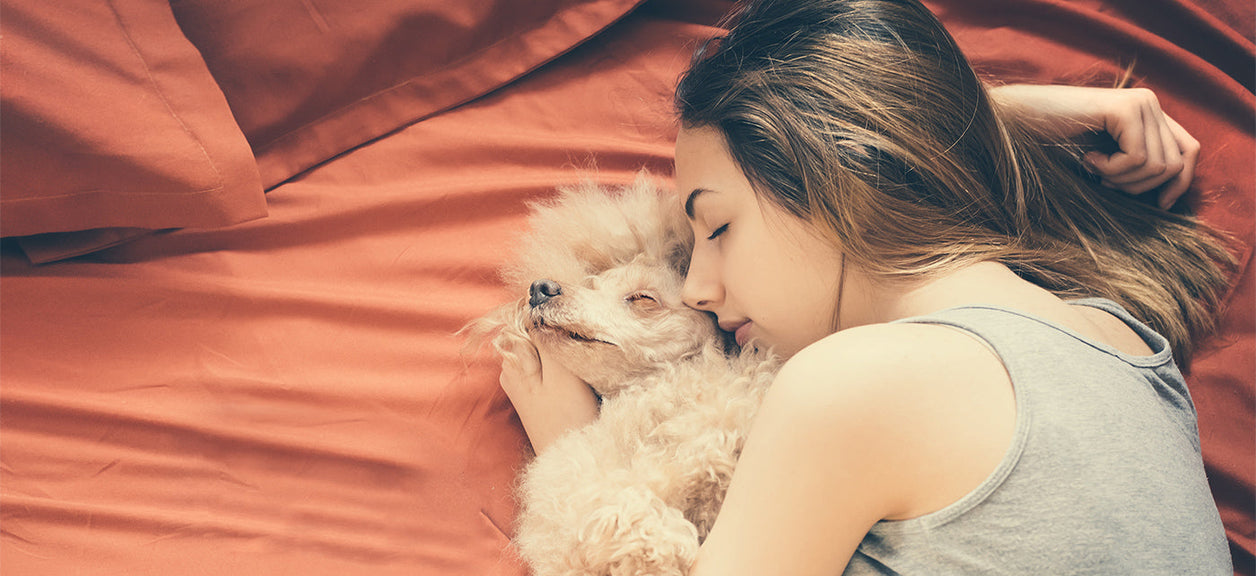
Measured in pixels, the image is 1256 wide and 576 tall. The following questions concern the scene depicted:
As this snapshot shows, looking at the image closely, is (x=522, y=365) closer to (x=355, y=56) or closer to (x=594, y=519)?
(x=594, y=519)

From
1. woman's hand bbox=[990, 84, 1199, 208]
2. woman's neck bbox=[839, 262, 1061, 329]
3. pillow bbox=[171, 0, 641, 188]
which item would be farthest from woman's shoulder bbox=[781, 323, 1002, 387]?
pillow bbox=[171, 0, 641, 188]

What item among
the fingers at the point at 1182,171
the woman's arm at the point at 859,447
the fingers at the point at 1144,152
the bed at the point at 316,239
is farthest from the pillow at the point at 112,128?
the fingers at the point at 1182,171

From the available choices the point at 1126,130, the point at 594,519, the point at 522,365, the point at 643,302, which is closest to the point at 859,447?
the point at 594,519

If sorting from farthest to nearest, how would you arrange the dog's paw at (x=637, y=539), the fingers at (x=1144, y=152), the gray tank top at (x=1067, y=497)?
1. the fingers at (x=1144, y=152)
2. the dog's paw at (x=637, y=539)
3. the gray tank top at (x=1067, y=497)

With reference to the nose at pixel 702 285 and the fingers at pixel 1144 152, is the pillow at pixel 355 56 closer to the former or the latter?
the nose at pixel 702 285

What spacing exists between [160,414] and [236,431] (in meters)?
0.12

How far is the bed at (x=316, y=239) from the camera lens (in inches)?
42.5

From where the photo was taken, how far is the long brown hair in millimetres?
925

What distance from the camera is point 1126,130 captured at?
117 cm

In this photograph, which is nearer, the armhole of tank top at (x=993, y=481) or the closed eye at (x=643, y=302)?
the armhole of tank top at (x=993, y=481)

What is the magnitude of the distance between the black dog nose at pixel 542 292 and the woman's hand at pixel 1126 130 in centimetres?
77

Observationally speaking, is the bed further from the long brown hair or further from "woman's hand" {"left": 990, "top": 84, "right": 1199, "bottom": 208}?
the long brown hair

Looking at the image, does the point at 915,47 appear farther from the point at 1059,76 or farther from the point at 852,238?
the point at 1059,76

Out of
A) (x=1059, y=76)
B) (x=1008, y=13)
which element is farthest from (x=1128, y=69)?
(x=1008, y=13)
